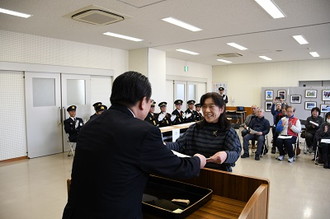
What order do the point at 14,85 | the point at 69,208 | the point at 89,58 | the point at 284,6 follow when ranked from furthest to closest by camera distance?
the point at 89,58 → the point at 14,85 → the point at 284,6 → the point at 69,208

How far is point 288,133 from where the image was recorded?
626cm

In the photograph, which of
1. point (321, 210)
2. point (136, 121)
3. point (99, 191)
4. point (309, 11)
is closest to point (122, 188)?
point (99, 191)

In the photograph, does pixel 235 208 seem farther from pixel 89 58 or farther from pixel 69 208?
pixel 89 58

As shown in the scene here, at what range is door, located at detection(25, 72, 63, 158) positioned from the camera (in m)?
6.23

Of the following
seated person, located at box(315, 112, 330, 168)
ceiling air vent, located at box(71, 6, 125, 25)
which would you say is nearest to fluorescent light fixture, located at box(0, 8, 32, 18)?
ceiling air vent, located at box(71, 6, 125, 25)

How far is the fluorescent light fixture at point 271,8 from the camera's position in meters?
4.07

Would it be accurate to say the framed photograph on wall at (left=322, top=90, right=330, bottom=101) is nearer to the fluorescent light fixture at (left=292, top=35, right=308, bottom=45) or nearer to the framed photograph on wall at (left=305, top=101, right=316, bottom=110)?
the framed photograph on wall at (left=305, top=101, right=316, bottom=110)

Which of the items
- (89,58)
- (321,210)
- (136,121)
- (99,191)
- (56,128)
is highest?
(89,58)

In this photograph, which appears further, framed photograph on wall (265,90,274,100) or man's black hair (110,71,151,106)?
framed photograph on wall (265,90,274,100)

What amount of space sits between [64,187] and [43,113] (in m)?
2.86

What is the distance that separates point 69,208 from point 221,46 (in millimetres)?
7346

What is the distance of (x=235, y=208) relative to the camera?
4.85 feet

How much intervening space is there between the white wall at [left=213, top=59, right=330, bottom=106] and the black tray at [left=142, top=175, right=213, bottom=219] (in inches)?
441

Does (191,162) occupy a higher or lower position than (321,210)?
higher
